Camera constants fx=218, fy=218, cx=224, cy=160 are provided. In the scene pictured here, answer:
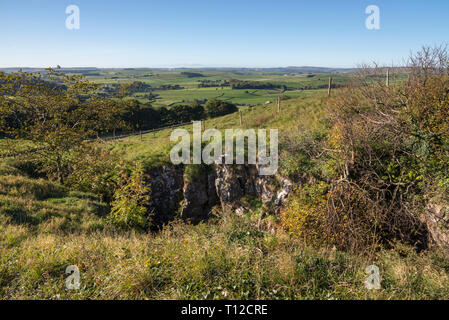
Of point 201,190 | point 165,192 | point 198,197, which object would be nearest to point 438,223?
point 201,190

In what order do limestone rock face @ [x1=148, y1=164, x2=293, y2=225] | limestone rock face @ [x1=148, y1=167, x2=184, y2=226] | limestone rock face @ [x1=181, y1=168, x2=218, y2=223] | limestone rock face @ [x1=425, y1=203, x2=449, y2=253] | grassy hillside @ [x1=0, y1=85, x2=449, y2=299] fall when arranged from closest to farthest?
1. grassy hillside @ [x1=0, y1=85, x2=449, y2=299]
2. limestone rock face @ [x1=425, y1=203, x2=449, y2=253]
3. limestone rock face @ [x1=148, y1=164, x2=293, y2=225]
4. limestone rock face @ [x1=148, y1=167, x2=184, y2=226]
5. limestone rock face @ [x1=181, y1=168, x2=218, y2=223]

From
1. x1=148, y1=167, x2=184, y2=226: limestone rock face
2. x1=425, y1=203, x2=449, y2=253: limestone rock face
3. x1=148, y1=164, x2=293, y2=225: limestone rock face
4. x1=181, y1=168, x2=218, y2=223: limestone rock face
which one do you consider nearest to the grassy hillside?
x1=425, y1=203, x2=449, y2=253: limestone rock face

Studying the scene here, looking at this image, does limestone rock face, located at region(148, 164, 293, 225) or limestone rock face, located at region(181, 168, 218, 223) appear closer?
limestone rock face, located at region(148, 164, 293, 225)

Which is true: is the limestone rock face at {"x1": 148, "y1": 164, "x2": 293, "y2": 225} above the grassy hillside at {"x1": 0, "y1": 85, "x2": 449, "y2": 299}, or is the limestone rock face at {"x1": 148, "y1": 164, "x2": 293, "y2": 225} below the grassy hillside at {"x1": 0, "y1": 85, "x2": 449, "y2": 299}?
below

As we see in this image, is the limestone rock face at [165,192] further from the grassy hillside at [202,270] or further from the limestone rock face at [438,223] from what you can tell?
the limestone rock face at [438,223]

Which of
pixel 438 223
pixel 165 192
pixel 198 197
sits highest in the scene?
pixel 438 223

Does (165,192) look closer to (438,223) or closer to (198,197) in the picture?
(198,197)

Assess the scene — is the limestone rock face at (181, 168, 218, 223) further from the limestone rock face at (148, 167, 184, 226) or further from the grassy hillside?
the grassy hillside

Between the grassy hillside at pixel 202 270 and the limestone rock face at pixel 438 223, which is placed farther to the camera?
the limestone rock face at pixel 438 223

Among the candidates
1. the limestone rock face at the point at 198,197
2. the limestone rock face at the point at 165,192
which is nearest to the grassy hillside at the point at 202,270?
the limestone rock face at the point at 165,192
